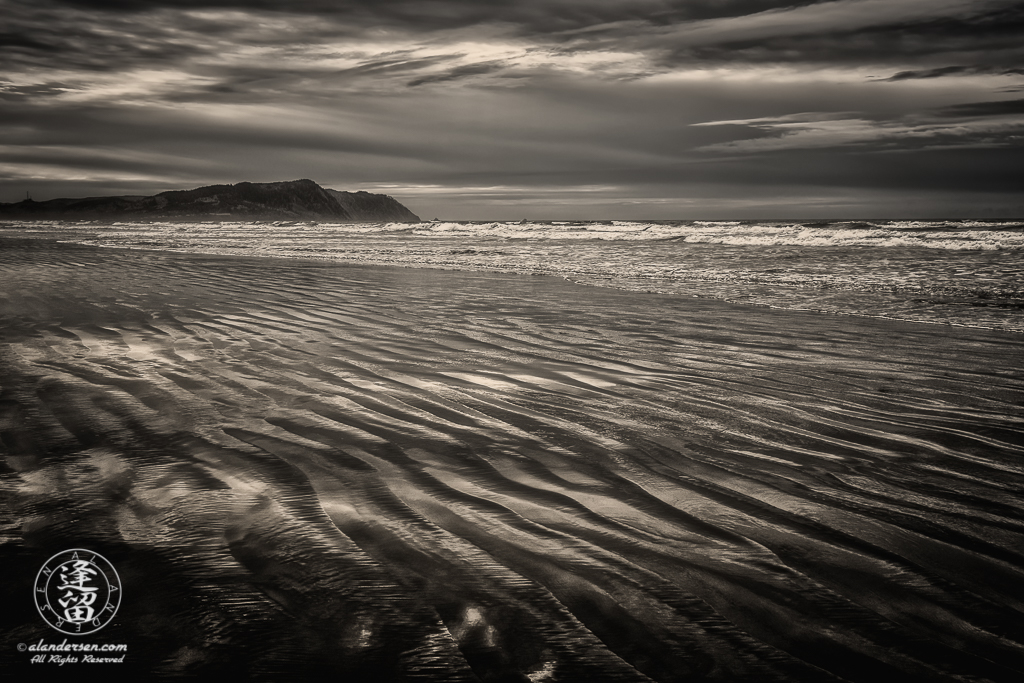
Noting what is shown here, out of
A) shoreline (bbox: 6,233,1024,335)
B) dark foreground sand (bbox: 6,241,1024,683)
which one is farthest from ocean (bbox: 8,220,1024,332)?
dark foreground sand (bbox: 6,241,1024,683)

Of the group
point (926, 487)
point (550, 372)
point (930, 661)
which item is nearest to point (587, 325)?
point (550, 372)

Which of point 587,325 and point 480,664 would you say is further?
point 587,325

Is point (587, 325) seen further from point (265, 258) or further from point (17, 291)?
point (265, 258)

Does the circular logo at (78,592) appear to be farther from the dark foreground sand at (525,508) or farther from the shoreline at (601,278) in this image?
the shoreline at (601,278)

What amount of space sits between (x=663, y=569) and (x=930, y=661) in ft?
2.72

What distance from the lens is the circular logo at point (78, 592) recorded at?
2.06m

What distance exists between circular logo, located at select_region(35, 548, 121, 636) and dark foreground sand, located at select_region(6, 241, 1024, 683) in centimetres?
5

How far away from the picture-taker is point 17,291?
10.4 meters

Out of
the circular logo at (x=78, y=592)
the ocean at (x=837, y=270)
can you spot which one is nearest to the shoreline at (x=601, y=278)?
the ocean at (x=837, y=270)

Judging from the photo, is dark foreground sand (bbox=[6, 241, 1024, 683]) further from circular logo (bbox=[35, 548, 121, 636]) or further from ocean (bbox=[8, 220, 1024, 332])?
ocean (bbox=[8, 220, 1024, 332])

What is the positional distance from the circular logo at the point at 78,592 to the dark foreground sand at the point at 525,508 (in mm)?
53

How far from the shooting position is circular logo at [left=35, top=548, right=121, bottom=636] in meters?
2.06

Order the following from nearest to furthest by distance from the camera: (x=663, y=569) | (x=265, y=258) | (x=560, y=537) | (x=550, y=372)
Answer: (x=663, y=569) → (x=560, y=537) → (x=550, y=372) → (x=265, y=258)

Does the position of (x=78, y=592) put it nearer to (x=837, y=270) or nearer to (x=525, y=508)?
(x=525, y=508)
